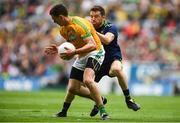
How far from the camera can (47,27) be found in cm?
3053

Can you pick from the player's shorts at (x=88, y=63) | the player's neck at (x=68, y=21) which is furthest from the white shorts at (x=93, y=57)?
the player's neck at (x=68, y=21)

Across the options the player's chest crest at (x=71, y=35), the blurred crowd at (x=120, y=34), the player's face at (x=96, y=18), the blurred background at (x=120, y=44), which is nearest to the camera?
the player's chest crest at (x=71, y=35)

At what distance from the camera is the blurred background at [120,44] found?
2723 cm

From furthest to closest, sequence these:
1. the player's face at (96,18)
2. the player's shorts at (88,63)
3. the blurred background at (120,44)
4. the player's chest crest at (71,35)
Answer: the blurred background at (120,44) → the player's face at (96,18) → the player's shorts at (88,63) → the player's chest crest at (71,35)

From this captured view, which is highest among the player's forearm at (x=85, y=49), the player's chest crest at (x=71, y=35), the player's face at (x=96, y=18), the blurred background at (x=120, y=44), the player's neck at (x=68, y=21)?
the blurred background at (x=120, y=44)

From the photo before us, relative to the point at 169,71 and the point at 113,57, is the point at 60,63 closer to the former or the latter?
the point at 169,71

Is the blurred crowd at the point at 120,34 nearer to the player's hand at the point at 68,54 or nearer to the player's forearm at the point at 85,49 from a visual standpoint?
the player's forearm at the point at 85,49

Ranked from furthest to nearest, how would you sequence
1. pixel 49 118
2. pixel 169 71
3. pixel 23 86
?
pixel 23 86 < pixel 169 71 < pixel 49 118

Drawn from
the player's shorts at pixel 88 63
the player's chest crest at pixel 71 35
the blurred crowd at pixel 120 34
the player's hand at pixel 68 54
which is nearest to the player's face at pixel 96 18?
the player's shorts at pixel 88 63

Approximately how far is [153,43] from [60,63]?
391cm

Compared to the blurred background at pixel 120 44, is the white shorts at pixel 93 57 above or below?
below

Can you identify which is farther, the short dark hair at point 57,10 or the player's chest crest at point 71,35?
the player's chest crest at point 71,35

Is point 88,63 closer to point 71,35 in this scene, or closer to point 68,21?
point 71,35

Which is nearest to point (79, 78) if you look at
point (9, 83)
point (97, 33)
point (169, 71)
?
point (97, 33)
